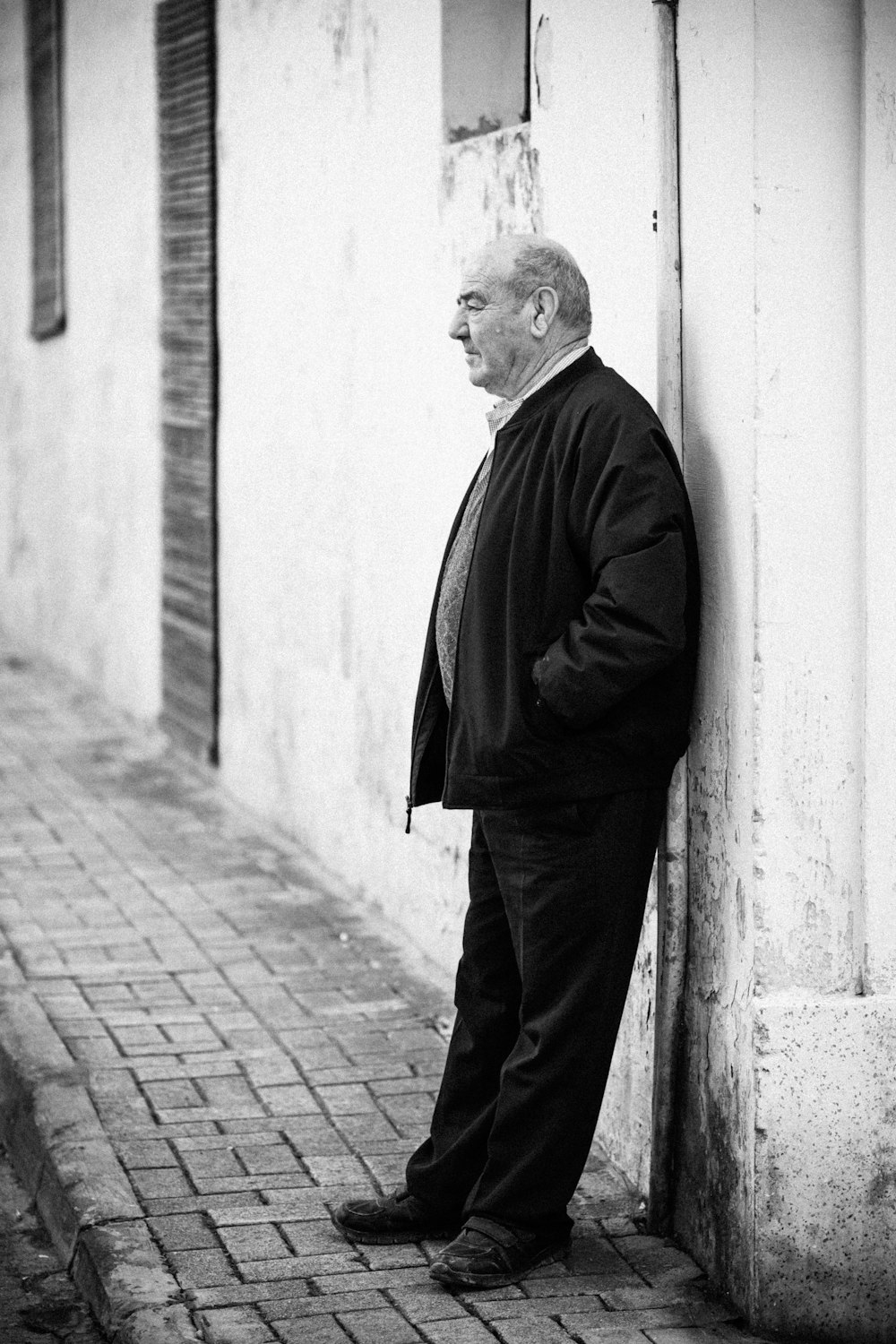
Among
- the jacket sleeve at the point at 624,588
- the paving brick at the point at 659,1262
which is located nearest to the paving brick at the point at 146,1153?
the paving brick at the point at 659,1262

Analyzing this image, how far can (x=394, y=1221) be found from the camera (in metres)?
4.09

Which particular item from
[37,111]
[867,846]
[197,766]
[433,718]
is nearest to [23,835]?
[197,766]

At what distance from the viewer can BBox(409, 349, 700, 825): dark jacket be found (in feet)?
11.5

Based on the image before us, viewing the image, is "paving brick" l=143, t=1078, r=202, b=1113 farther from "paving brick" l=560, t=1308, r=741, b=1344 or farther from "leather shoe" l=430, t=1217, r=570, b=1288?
"paving brick" l=560, t=1308, r=741, b=1344

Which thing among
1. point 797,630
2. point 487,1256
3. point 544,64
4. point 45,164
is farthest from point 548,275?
point 45,164

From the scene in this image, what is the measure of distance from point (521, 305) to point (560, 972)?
1.31 metres

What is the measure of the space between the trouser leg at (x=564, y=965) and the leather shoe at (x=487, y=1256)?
8 cm

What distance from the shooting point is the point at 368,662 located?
6.52 meters

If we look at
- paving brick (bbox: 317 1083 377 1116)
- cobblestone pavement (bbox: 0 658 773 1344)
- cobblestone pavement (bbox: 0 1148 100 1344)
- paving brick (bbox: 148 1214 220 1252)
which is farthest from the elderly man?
paving brick (bbox: 317 1083 377 1116)

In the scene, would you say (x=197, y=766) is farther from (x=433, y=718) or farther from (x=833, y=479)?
(x=833, y=479)

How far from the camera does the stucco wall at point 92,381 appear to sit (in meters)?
9.62

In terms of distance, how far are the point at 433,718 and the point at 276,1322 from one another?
4.00 ft

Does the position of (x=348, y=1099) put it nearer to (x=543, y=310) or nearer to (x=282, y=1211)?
(x=282, y=1211)

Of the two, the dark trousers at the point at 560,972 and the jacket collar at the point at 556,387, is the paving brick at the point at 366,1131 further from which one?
the jacket collar at the point at 556,387
